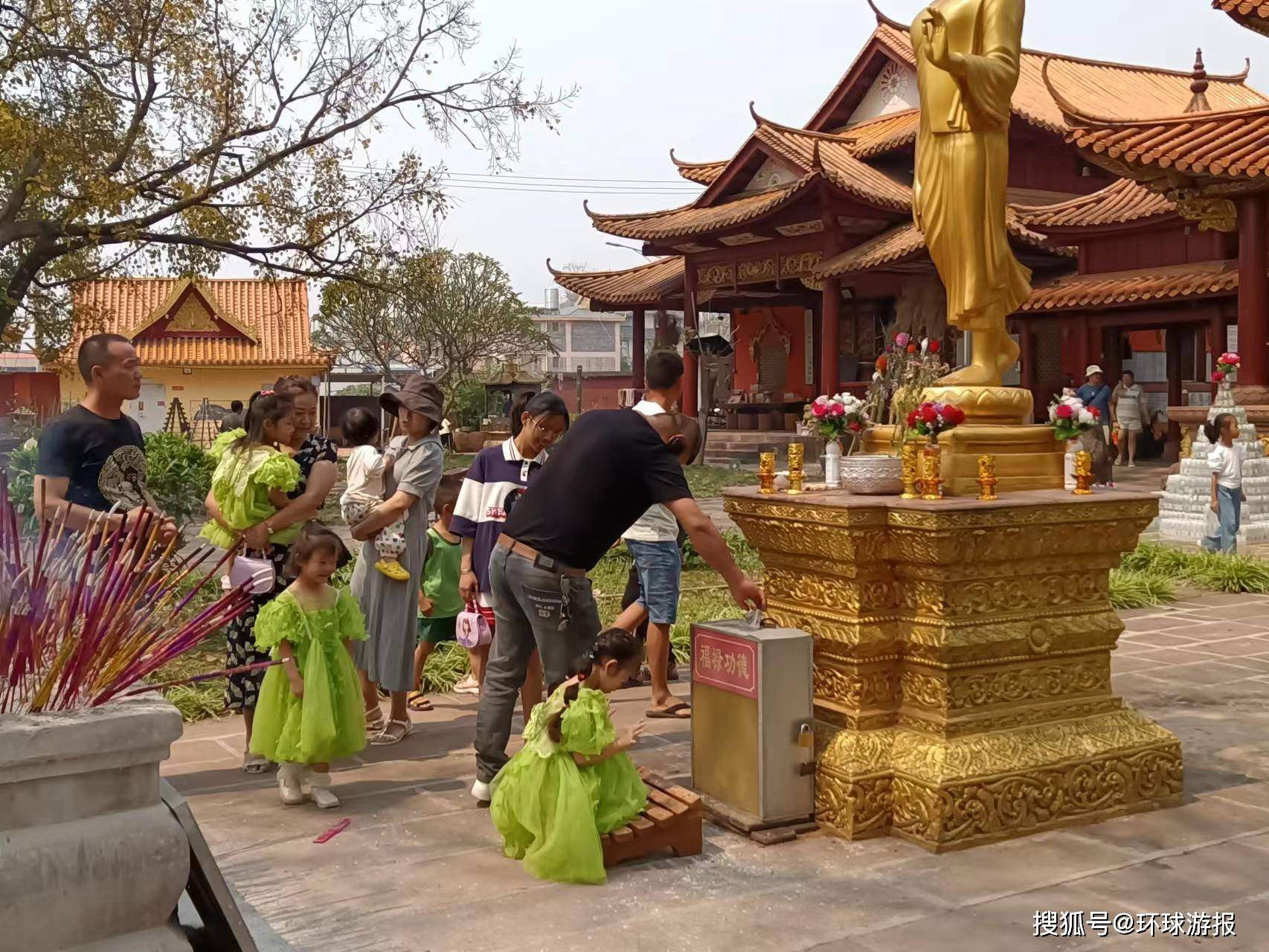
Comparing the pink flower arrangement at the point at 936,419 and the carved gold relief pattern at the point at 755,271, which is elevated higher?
the carved gold relief pattern at the point at 755,271

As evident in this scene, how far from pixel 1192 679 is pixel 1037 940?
12.8ft

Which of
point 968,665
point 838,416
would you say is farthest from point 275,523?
point 968,665

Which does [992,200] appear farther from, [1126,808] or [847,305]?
[847,305]

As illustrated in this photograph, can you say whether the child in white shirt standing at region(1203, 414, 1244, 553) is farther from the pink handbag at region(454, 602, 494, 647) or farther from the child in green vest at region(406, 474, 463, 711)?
the pink handbag at region(454, 602, 494, 647)

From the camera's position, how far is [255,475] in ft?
16.7

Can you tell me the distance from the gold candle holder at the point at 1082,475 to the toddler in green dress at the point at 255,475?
10.1 ft

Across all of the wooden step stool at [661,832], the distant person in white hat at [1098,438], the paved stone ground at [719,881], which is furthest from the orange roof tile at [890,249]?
the wooden step stool at [661,832]

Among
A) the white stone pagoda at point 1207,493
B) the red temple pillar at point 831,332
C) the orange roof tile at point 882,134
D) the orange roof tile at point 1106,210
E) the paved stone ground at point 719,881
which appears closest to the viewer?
the paved stone ground at point 719,881

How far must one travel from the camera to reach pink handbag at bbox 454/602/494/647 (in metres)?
5.66

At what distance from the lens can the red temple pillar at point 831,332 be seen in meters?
23.0

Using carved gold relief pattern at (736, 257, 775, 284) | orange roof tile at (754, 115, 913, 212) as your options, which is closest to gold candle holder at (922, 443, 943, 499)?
orange roof tile at (754, 115, 913, 212)

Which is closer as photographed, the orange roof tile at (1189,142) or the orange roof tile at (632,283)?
the orange roof tile at (1189,142)

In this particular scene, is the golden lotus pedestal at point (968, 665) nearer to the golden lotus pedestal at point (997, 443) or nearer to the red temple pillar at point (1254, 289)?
the golden lotus pedestal at point (997, 443)

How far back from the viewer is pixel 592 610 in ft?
14.8
